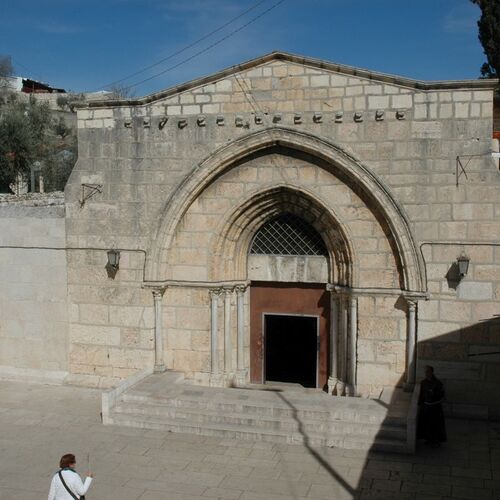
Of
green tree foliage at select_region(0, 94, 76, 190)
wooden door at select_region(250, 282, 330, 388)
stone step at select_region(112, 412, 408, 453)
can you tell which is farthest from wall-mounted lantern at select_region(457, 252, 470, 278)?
green tree foliage at select_region(0, 94, 76, 190)

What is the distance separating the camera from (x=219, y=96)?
38.6ft

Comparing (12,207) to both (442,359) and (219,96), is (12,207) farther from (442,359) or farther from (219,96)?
(442,359)

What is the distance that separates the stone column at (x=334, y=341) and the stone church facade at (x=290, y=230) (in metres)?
0.03

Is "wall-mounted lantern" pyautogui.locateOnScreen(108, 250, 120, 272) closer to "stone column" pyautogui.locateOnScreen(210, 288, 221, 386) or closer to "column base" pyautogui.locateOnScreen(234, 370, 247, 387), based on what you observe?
"stone column" pyautogui.locateOnScreen(210, 288, 221, 386)

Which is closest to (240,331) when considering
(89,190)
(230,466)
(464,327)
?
(230,466)

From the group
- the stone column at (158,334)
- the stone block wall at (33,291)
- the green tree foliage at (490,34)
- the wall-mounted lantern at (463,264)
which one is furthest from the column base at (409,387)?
the green tree foliage at (490,34)

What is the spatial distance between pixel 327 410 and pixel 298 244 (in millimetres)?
3496

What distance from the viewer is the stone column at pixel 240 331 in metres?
12.5

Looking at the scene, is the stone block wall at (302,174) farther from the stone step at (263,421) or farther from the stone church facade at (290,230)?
the stone step at (263,421)

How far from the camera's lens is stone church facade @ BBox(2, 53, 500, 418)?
1074cm

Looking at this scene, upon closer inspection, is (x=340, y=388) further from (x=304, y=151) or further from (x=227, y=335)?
(x=304, y=151)

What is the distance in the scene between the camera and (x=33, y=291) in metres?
13.1

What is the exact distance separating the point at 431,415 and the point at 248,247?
4883 millimetres

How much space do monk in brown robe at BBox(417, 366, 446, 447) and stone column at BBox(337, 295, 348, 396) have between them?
6.99 feet
